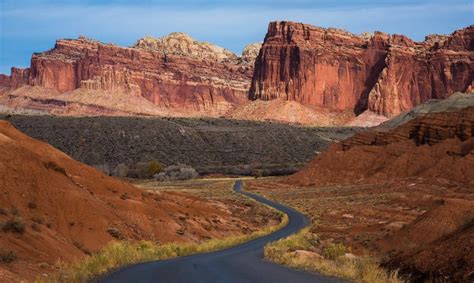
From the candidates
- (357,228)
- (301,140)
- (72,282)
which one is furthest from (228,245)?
(301,140)

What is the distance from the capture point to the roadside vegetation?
59.8 ft

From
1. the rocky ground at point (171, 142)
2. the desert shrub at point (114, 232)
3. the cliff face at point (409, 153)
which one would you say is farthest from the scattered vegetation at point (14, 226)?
→ the rocky ground at point (171, 142)

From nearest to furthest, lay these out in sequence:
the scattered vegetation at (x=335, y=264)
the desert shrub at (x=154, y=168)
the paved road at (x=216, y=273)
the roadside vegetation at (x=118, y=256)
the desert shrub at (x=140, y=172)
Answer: the scattered vegetation at (x=335, y=264)
the roadside vegetation at (x=118, y=256)
the paved road at (x=216, y=273)
the desert shrub at (x=140, y=172)
the desert shrub at (x=154, y=168)

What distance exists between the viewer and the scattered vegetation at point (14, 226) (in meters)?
24.0

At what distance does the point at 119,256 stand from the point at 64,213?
7485 mm

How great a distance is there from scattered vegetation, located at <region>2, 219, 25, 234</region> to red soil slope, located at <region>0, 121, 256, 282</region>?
56 mm

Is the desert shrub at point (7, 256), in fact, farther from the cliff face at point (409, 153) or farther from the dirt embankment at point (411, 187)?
the cliff face at point (409, 153)

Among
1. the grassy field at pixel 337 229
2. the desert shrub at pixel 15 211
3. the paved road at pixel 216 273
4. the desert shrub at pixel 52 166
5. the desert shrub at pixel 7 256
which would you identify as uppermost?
the desert shrub at pixel 52 166

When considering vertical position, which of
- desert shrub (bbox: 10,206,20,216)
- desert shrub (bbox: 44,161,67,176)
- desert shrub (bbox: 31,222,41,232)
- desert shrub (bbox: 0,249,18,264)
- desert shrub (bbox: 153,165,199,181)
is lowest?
desert shrub (bbox: 153,165,199,181)

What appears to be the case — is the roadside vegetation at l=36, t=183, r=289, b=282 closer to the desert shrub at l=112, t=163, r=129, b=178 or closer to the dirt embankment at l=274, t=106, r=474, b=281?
the dirt embankment at l=274, t=106, r=474, b=281

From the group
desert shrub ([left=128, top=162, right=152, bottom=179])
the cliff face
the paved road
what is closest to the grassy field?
the paved road

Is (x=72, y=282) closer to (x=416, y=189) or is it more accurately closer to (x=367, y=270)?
(x=367, y=270)

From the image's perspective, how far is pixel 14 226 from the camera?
24.2 meters

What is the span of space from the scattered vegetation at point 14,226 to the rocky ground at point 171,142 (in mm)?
97453
